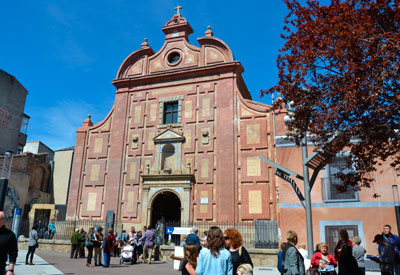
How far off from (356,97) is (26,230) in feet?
92.7

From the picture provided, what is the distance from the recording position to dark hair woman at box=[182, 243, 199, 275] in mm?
4991

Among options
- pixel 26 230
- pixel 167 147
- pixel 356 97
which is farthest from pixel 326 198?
pixel 26 230

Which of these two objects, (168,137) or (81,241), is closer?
(81,241)

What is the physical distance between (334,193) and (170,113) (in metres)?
13.5

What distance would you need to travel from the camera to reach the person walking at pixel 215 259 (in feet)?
15.3

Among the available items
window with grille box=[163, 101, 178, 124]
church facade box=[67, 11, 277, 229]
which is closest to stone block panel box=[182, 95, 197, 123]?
church facade box=[67, 11, 277, 229]

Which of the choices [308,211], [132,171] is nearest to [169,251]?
[132,171]

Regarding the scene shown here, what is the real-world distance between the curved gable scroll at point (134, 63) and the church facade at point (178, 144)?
0.08m

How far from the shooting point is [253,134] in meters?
22.0

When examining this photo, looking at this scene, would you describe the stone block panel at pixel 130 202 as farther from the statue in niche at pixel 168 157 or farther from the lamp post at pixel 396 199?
the lamp post at pixel 396 199

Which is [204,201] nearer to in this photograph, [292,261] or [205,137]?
[205,137]

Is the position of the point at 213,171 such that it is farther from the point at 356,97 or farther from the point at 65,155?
the point at 65,155

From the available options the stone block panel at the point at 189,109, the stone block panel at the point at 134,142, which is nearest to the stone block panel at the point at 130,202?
the stone block panel at the point at 134,142

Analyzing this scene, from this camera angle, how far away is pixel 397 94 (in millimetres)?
7492
